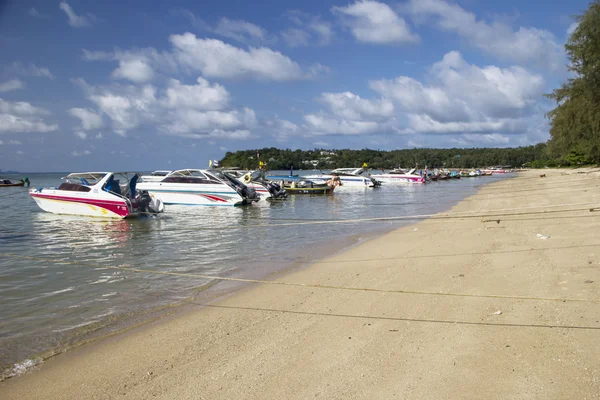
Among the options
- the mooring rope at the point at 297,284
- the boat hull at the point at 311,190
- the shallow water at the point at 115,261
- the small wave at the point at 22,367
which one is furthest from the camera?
the boat hull at the point at 311,190

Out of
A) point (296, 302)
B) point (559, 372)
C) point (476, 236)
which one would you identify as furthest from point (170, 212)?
point (559, 372)

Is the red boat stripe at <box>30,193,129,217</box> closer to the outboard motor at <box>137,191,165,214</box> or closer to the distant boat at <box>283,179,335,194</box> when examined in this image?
the outboard motor at <box>137,191,165,214</box>

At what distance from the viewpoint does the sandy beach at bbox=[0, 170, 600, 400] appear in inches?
161

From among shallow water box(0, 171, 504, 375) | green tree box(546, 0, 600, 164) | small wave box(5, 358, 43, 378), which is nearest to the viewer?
small wave box(5, 358, 43, 378)

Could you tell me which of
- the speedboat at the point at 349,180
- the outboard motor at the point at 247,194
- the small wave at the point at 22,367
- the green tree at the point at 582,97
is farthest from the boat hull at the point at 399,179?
the small wave at the point at 22,367

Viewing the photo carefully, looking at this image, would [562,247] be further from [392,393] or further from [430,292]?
[392,393]

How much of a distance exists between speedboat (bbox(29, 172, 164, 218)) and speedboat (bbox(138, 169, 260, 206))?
226 inches

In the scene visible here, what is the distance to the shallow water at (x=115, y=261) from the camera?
668 centimetres

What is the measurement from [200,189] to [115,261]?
17760 millimetres

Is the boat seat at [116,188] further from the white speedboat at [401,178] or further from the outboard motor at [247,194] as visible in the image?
the white speedboat at [401,178]

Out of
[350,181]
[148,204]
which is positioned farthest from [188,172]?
[350,181]

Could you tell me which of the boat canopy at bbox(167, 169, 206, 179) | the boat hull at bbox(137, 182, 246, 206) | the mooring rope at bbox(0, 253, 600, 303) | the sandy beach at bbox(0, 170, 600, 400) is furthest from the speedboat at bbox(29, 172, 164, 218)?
the sandy beach at bbox(0, 170, 600, 400)

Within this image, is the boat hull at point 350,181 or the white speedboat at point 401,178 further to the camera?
the white speedboat at point 401,178

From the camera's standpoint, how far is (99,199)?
21.6 meters
